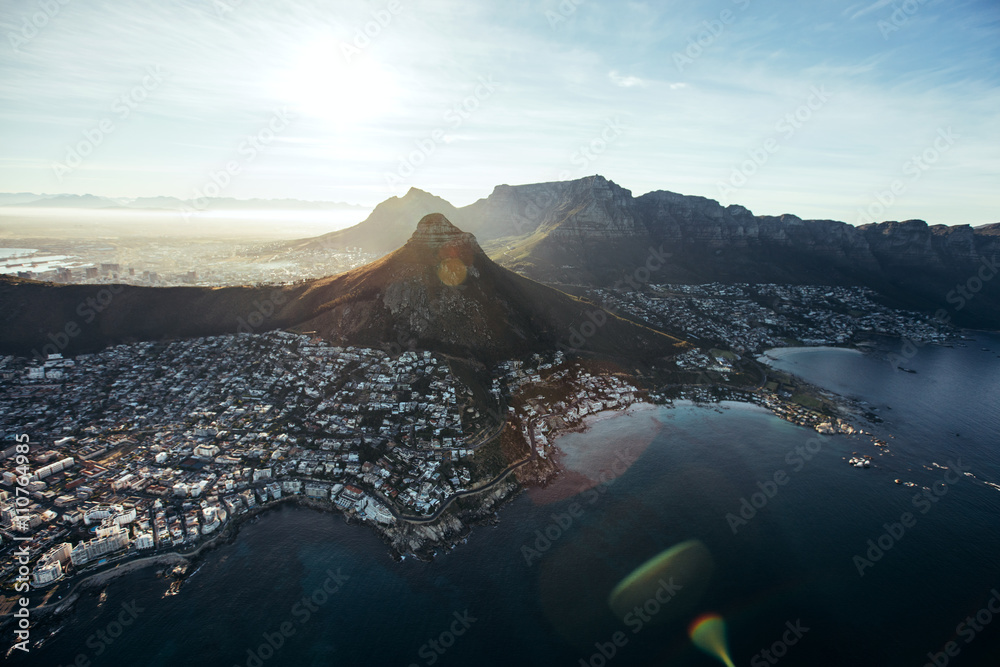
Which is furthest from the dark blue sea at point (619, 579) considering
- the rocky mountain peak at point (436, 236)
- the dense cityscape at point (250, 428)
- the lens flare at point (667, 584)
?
the rocky mountain peak at point (436, 236)

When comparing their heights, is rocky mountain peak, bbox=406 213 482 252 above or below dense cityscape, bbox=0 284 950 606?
above

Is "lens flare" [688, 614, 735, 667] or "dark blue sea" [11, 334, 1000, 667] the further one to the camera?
"dark blue sea" [11, 334, 1000, 667]

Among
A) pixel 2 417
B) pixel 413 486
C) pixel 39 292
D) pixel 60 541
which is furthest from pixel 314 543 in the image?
pixel 39 292

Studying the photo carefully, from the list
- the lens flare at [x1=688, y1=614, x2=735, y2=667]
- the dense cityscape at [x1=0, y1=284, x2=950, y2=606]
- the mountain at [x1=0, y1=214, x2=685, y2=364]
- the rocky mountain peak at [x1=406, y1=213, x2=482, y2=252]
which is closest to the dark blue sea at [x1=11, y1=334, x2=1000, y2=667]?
the lens flare at [x1=688, y1=614, x2=735, y2=667]

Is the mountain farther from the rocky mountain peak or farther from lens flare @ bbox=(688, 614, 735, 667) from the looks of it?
lens flare @ bbox=(688, 614, 735, 667)

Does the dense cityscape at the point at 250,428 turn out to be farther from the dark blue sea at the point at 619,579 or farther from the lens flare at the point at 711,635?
the lens flare at the point at 711,635

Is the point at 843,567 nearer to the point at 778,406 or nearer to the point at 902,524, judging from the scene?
the point at 902,524
